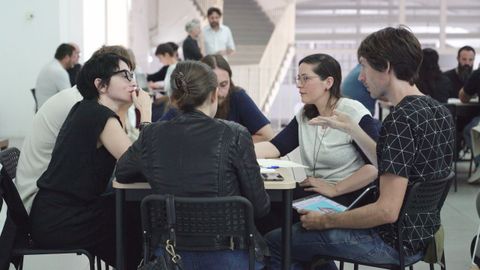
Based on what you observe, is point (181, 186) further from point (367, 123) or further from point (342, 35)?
point (342, 35)

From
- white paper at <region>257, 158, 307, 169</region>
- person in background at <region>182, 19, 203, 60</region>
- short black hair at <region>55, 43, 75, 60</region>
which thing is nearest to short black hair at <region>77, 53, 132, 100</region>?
white paper at <region>257, 158, 307, 169</region>

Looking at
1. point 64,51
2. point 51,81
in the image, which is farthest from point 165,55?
point 51,81

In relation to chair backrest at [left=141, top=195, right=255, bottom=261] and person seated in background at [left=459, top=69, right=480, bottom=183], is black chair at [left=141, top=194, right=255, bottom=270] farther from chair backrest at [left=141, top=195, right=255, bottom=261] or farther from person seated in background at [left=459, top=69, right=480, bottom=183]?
person seated in background at [left=459, top=69, right=480, bottom=183]

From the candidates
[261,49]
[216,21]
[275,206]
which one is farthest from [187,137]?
[261,49]

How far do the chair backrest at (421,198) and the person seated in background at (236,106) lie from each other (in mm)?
1563

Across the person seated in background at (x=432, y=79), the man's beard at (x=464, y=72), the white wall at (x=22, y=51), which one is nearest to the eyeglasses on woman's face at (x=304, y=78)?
the person seated in background at (x=432, y=79)

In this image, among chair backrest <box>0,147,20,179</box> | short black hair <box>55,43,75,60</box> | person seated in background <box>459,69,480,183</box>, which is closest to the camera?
chair backrest <box>0,147,20,179</box>

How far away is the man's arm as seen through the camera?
7.56 ft

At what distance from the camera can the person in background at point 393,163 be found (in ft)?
7.54

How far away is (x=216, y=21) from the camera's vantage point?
375 inches

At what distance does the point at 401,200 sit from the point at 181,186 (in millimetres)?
697

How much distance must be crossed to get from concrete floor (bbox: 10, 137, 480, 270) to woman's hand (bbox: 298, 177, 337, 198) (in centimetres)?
98

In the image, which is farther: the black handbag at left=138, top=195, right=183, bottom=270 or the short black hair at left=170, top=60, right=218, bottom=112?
the short black hair at left=170, top=60, right=218, bottom=112

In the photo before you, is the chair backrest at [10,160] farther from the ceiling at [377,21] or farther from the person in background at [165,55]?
the ceiling at [377,21]
